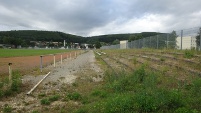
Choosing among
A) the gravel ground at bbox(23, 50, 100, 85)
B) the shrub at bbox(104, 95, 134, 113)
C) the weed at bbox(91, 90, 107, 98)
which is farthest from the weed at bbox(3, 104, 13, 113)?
the gravel ground at bbox(23, 50, 100, 85)

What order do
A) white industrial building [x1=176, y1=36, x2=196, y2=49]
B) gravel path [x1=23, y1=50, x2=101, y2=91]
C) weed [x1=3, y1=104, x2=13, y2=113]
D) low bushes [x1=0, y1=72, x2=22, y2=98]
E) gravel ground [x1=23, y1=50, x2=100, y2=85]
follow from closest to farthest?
weed [x1=3, y1=104, x2=13, y2=113], low bushes [x1=0, y1=72, x2=22, y2=98], gravel path [x1=23, y1=50, x2=101, y2=91], gravel ground [x1=23, y1=50, x2=100, y2=85], white industrial building [x1=176, y1=36, x2=196, y2=49]

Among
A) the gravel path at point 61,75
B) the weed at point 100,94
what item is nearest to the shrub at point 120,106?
the weed at point 100,94

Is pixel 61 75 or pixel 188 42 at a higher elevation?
pixel 188 42

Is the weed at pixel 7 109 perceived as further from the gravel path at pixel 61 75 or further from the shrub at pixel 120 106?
the gravel path at pixel 61 75

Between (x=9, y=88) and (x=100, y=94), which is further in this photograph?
(x=9, y=88)

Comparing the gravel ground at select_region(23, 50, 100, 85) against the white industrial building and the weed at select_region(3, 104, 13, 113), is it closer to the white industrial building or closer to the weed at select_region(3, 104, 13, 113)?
the weed at select_region(3, 104, 13, 113)

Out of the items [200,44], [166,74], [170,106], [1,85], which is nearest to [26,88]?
[1,85]

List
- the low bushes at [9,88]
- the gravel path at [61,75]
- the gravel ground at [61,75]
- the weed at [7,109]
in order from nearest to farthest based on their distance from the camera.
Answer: the weed at [7,109], the low bushes at [9,88], the gravel path at [61,75], the gravel ground at [61,75]

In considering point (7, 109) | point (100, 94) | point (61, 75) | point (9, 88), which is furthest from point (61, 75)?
point (7, 109)

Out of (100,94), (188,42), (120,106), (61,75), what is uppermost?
(188,42)

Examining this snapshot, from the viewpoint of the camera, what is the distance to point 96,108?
23.4 feet

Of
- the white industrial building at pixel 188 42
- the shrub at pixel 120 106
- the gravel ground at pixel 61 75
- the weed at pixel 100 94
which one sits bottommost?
the gravel ground at pixel 61 75

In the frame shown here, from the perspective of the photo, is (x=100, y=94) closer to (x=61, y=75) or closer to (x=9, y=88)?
(x=9, y=88)

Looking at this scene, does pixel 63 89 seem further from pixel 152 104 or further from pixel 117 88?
pixel 152 104
